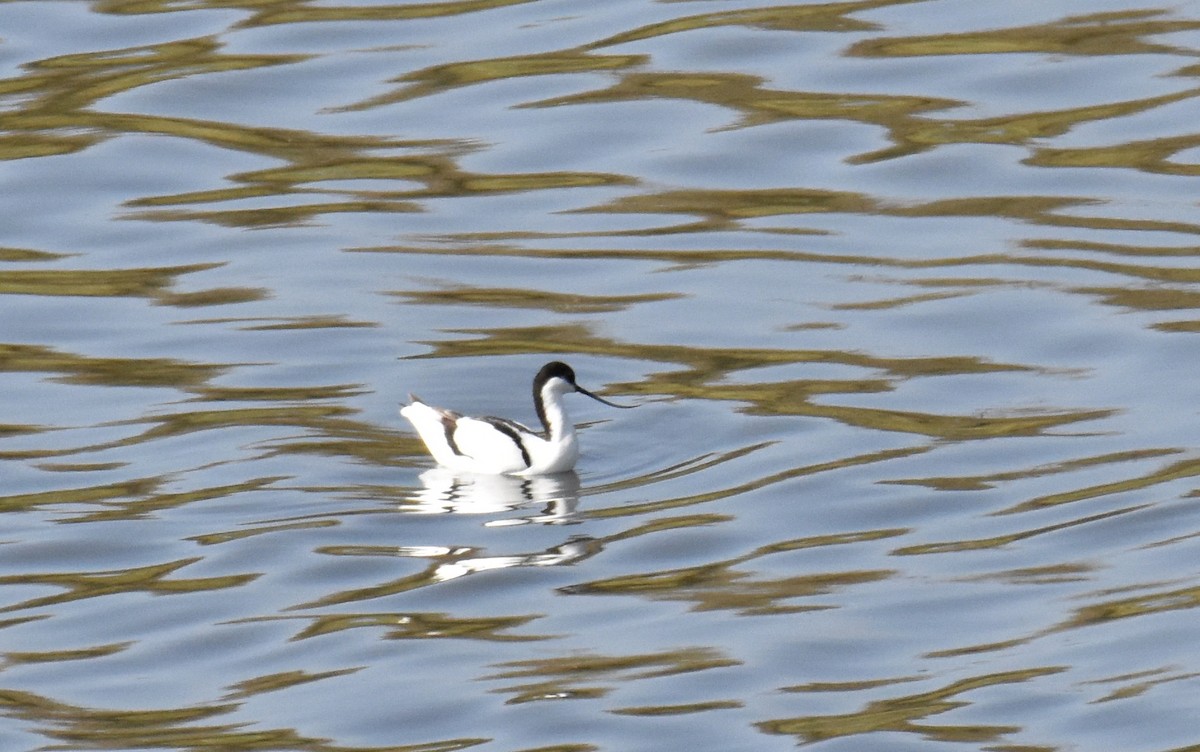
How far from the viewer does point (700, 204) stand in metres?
17.7

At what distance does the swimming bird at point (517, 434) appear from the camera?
1335 cm

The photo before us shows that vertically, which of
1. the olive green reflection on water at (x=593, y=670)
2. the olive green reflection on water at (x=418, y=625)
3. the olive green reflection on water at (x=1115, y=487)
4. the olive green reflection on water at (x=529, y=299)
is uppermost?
the olive green reflection on water at (x=529, y=299)

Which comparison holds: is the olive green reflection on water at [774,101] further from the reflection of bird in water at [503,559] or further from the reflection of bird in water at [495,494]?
the reflection of bird in water at [503,559]

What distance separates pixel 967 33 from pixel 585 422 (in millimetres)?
7390

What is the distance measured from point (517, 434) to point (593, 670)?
4.06m

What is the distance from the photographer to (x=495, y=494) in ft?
43.4

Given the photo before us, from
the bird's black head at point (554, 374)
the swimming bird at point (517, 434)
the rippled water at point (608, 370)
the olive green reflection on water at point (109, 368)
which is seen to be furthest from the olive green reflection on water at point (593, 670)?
the olive green reflection on water at point (109, 368)

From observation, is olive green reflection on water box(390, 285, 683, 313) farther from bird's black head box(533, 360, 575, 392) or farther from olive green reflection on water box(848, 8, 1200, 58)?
olive green reflection on water box(848, 8, 1200, 58)

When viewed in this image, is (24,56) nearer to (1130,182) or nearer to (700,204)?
(700,204)

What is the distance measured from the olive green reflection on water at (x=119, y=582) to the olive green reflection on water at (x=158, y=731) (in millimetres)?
1280

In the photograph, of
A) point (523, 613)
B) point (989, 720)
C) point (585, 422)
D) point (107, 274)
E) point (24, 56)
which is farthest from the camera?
point (24, 56)

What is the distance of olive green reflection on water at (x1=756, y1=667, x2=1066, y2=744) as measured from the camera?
880 centimetres

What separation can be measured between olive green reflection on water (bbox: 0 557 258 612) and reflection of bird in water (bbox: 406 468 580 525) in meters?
1.43

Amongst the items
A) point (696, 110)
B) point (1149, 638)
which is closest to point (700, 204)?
point (696, 110)
